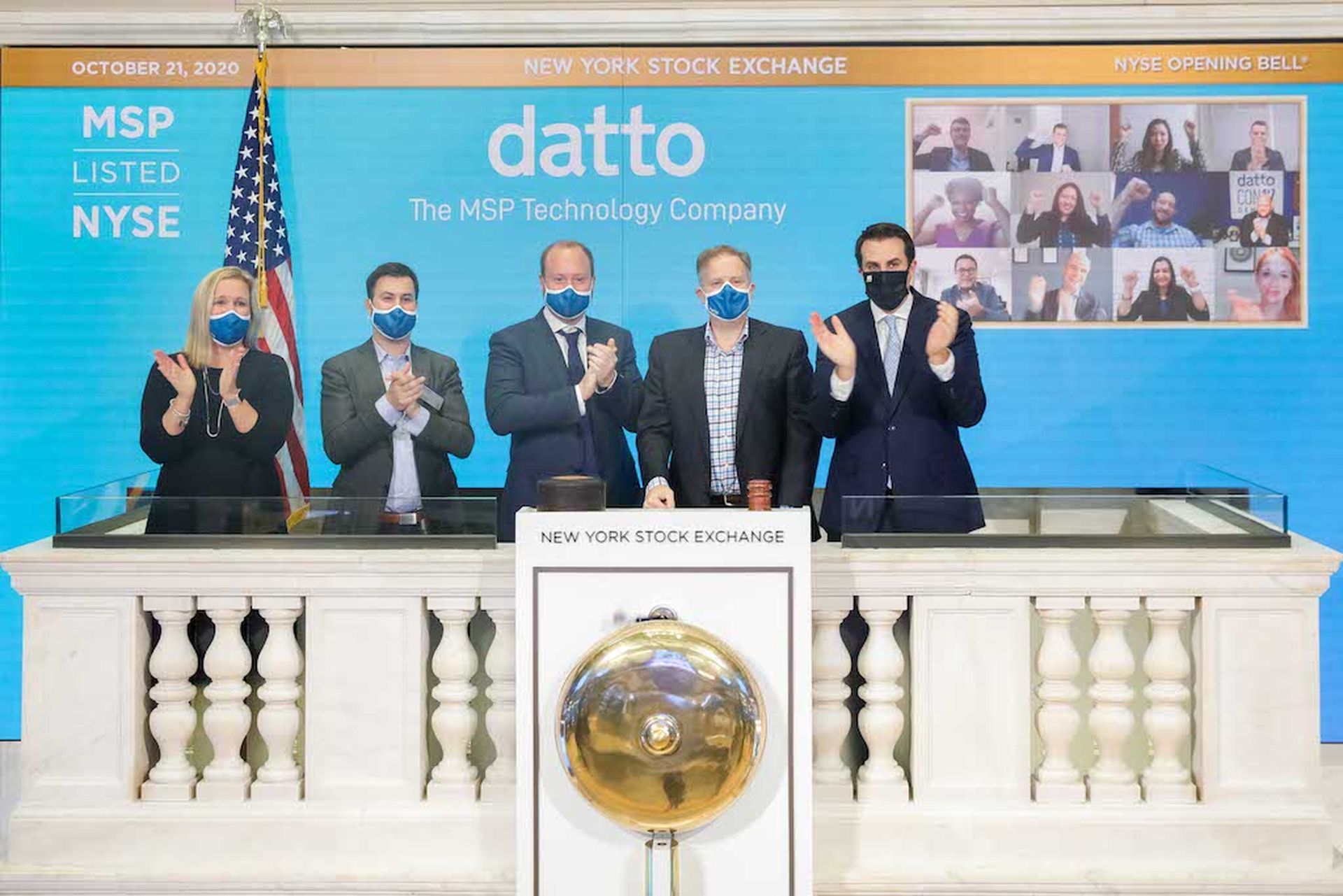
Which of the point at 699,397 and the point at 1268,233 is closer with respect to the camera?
the point at 699,397

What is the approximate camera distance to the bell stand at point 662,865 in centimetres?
260

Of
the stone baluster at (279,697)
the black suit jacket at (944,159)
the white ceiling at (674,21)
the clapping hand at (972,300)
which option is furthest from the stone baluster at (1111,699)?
the white ceiling at (674,21)

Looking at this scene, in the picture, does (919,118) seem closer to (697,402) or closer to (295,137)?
(697,402)

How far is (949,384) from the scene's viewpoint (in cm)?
516

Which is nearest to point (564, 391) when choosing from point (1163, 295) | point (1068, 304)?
point (1068, 304)

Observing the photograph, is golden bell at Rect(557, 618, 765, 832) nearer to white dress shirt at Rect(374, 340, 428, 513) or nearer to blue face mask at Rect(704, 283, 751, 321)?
blue face mask at Rect(704, 283, 751, 321)

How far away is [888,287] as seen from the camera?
558 cm

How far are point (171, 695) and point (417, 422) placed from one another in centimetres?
297

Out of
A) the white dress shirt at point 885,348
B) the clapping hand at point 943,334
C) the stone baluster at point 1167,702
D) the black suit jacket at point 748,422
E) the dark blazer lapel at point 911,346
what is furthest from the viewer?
the black suit jacket at point 748,422

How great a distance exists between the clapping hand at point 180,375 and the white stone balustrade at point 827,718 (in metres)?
2.95

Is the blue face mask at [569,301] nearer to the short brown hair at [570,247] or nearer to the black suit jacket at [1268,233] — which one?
the short brown hair at [570,247]

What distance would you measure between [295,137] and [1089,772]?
14.5 ft

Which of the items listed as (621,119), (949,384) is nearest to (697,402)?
(949,384)

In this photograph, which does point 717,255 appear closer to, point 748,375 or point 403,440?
point 748,375
